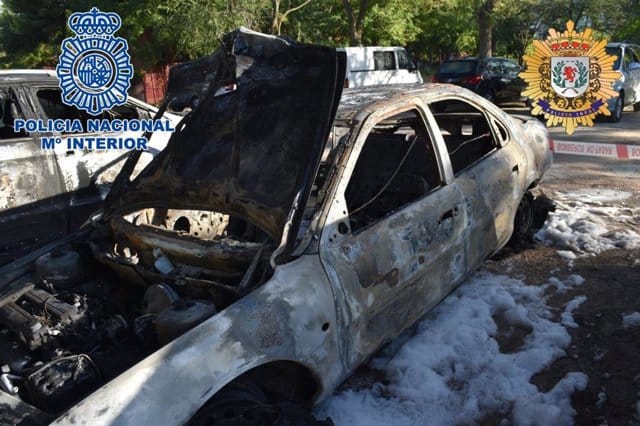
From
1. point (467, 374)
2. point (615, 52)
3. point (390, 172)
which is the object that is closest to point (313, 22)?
point (615, 52)

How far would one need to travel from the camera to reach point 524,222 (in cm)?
479

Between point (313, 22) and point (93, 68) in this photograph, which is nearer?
point (93, 68)

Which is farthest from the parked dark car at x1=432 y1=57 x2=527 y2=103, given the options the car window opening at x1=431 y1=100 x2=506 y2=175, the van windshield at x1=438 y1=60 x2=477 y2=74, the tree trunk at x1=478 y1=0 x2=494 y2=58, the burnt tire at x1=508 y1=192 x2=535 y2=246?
the car window opening at x1=431 y1=100 x2=506 y2=175

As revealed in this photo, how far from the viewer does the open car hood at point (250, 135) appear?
106 inches

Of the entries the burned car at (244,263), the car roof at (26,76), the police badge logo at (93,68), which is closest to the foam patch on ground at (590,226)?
the burned car at (244,263)

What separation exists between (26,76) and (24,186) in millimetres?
1098

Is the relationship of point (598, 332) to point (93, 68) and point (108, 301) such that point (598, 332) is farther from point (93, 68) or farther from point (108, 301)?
point (93, 68)

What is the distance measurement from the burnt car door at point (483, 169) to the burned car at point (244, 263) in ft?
0.07

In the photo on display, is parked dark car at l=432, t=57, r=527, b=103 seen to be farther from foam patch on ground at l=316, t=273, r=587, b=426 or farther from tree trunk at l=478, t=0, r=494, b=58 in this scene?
foam patch on ground at l=316, t=273, r=587, b=426

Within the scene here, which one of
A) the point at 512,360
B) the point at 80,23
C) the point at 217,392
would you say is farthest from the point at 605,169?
the point at 80,23

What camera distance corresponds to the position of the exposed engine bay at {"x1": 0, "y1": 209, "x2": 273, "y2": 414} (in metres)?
2.32

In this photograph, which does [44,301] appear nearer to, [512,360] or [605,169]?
[512,360]

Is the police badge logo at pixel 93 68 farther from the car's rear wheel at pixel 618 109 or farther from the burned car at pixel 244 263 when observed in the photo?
the car's rear wheel at pixel 618 109

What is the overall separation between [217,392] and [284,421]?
29 cm
